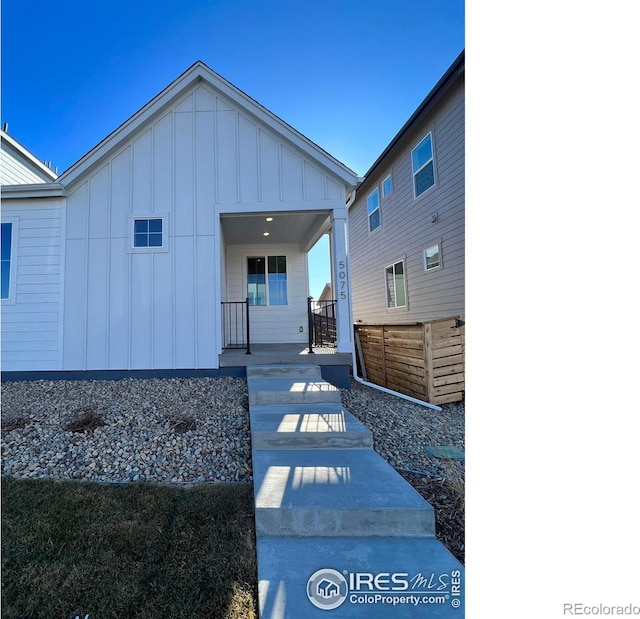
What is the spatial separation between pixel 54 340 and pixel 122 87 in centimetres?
601

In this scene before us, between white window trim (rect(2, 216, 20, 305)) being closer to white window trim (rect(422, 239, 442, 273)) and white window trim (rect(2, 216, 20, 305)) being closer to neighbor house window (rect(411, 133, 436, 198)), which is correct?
white window trim (rect(422, 239, 442, 273))

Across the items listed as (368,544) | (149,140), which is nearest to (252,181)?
(149,140)

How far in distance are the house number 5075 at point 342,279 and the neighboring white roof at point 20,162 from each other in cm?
846

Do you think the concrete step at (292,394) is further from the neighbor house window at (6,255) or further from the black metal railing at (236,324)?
the neighbor house window at (6,255)

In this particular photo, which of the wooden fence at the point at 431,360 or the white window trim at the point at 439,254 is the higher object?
the white window trim at the point at 439,254

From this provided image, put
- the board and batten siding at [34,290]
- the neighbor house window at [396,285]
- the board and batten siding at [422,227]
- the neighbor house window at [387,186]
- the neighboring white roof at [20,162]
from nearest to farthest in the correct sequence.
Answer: the board and batten siding at [34,290] → the board and batten siding at [422,227] → the neighboring white roof at [20,162] → the neighbor house window at [396,285] → the neighbor house window at [387,186]

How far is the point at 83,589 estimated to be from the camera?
5.96 ft

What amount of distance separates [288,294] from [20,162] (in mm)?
8085

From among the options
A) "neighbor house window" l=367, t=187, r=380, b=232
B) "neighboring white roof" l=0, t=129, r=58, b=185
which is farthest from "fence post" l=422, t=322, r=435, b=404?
"neighboring white roof" l=0, t=129, r=58, b=185

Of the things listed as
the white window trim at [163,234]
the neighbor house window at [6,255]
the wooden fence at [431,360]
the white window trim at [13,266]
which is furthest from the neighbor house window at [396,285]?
the neighbor house window at [6,255]

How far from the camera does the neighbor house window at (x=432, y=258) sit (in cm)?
819

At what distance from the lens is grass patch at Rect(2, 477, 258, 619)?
1.73 metres

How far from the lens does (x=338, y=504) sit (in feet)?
7.49

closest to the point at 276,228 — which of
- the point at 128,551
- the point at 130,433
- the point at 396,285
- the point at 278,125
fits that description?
the point at 278,125
